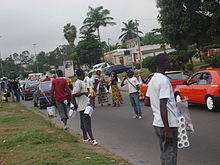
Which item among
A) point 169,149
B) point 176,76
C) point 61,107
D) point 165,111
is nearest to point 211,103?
point 176,76

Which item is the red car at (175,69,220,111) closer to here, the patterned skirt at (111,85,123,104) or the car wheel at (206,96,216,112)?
the car wheel at (206,96,216,112)

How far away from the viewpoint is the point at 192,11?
2688 centimetres

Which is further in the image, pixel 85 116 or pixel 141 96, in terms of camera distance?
pixel 141 96

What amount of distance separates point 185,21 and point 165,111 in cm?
2340

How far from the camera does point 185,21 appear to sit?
86.2 feet

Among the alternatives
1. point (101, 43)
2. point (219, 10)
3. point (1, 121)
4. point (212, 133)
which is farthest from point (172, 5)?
point (101, 43)

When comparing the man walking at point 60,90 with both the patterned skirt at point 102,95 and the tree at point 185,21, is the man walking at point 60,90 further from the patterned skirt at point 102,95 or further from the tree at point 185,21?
the tree at point 185,21

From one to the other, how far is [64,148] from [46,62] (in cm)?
12627

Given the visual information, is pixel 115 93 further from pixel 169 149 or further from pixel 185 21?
pixel 185 21

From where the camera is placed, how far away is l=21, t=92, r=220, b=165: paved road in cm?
636

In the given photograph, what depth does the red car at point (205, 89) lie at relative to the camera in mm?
11002

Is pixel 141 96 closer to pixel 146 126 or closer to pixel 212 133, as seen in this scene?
pixel 146 126

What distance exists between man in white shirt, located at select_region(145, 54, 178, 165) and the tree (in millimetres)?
22593

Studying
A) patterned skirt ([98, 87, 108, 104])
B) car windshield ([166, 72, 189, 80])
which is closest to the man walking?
patterned skirt ([98, 87, 108, 104])
